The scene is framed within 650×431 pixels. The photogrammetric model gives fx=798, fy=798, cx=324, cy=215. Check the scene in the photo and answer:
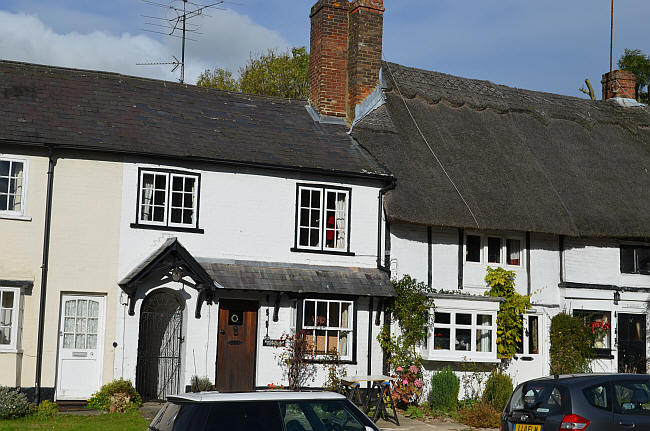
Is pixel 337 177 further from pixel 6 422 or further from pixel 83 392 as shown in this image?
pixel 6 422

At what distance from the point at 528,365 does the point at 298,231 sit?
688 centimetres

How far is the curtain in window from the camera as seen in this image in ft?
61.6

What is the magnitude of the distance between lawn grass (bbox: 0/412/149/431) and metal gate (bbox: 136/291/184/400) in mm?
2241

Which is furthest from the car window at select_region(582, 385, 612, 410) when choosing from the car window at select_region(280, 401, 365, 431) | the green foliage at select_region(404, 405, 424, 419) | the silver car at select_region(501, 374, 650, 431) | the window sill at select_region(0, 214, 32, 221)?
the window sill at select_region(0, 214, 32, 221)

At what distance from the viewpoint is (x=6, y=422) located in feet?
46.1

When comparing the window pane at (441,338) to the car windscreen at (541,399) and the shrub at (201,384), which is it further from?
the car windscreen at (541,399)

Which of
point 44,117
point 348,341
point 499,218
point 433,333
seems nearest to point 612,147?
point 499,218

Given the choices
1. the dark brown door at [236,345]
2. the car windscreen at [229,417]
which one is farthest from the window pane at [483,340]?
the car windscreen at [229,417]

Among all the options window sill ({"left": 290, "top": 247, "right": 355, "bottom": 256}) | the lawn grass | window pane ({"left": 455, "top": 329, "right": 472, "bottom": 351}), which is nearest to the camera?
the lawn grass

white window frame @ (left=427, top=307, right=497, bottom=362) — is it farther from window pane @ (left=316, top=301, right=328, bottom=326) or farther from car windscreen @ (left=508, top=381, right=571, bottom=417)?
car windscreen @ (left=508, top=381, right=571, bottom=417)

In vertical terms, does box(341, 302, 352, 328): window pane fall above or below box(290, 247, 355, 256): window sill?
below

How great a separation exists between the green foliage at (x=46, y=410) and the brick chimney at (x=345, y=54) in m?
10.0

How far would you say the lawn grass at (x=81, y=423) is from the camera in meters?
13.6

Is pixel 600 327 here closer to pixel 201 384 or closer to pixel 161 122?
pixel 201 384
